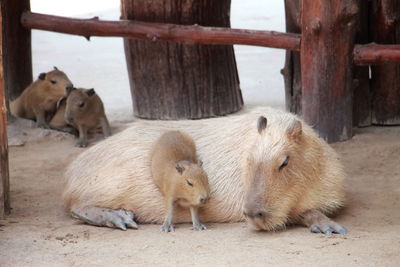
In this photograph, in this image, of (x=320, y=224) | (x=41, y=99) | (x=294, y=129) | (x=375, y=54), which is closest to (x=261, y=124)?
(x=294, y=129)

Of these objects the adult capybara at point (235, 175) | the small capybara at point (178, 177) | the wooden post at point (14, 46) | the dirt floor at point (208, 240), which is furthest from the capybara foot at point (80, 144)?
the small capybara at point (178, 177)

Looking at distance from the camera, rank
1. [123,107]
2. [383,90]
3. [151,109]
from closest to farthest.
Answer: [383,90] → [151,109] → [123,107]

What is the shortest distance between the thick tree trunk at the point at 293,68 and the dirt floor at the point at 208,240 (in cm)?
177

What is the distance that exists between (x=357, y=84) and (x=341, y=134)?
0.59 meters

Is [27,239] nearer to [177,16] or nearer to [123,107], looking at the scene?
[177,16]

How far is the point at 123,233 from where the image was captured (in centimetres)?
511

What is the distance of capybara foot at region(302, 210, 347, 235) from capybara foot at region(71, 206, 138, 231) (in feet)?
3.46

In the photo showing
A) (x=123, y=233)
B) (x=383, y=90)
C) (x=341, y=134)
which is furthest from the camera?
(x=383, y=90)

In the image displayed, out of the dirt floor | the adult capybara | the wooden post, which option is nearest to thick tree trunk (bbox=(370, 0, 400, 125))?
the dirt floor

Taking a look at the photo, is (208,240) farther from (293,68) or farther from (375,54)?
(293,68)

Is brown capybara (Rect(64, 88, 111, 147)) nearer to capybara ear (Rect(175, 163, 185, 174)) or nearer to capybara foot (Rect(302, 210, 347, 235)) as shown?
capybara ear (Rect(175, 163, 185, 174))

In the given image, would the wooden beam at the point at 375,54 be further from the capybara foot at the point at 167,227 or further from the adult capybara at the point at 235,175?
the capybara foot at the point at 167,227

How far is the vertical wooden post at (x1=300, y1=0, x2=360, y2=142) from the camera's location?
23.0ft

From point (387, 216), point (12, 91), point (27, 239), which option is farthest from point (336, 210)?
point (12, 91)
